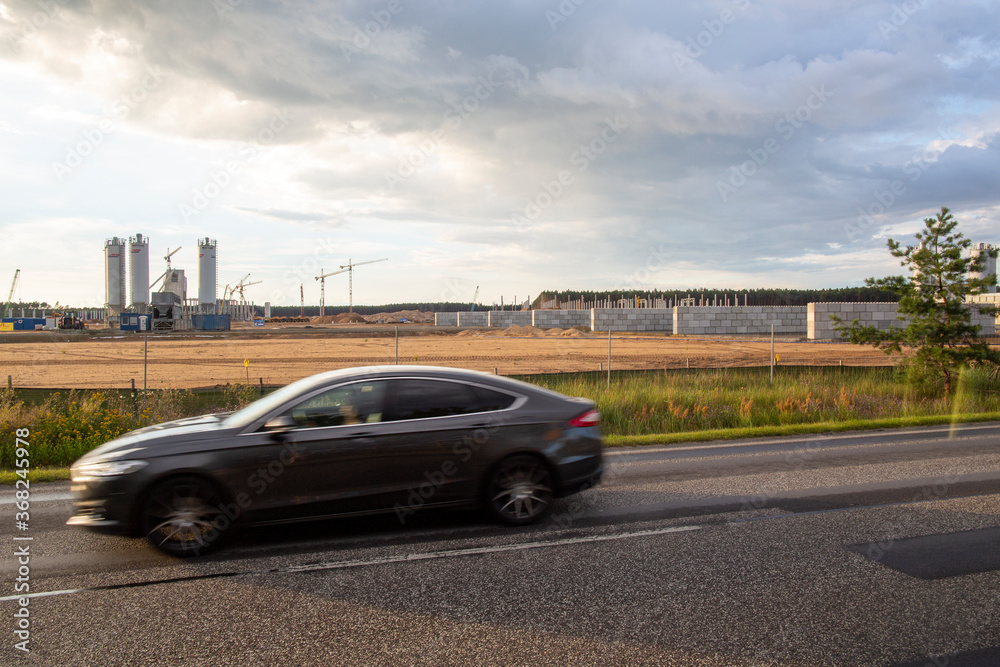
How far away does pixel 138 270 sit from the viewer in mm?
73938

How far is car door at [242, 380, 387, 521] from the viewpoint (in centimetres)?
520

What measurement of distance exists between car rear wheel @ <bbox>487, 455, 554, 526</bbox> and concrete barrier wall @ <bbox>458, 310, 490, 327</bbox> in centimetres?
6668

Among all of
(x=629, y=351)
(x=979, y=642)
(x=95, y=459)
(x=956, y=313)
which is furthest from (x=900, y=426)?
(x=629, y=351)

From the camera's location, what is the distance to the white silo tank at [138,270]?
241 feet

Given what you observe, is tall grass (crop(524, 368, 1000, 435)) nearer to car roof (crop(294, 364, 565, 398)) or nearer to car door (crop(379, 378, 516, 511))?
car roof (crop(294, 364, 565, 398))

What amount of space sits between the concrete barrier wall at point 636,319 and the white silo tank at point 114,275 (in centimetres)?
5664

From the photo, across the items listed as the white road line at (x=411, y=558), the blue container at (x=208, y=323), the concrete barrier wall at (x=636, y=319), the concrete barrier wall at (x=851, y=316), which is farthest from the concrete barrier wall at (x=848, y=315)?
the blue container at (x=208, y=323)

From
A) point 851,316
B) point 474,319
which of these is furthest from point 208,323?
point 851,316

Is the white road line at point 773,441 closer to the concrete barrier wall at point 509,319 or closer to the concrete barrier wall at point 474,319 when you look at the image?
the concrete barrier wall at point 509,319

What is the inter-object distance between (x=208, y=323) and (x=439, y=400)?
237 ft

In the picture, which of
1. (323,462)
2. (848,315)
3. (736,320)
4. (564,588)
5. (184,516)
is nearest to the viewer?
(564,588)

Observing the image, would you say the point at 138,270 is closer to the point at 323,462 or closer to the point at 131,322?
the point at 131,322

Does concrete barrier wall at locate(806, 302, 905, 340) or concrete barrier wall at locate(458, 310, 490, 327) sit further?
concrete barrier wall at locate(458, 310, 490, 327)

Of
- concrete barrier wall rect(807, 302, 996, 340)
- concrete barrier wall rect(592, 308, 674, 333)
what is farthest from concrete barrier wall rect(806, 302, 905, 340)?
concrete barrier wall rect(592, 308, 674, 333)
